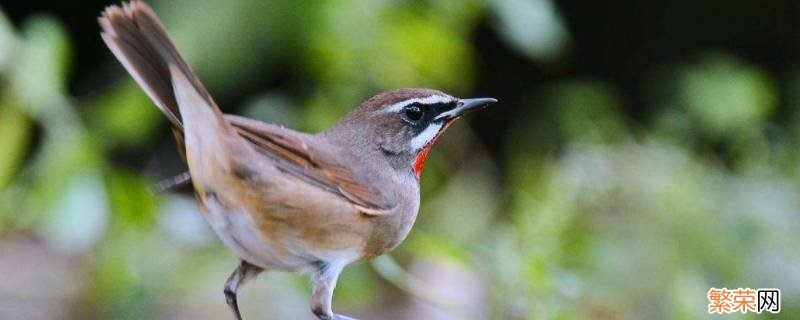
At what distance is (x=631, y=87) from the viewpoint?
7.46 meters

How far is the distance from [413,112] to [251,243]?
479mm

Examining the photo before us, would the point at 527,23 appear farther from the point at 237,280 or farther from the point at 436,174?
the point at 237,280

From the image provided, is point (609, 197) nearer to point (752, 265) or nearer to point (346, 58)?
point (752, 265)

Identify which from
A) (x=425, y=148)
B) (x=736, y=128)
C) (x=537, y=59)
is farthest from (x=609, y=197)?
(x=425, y=148)

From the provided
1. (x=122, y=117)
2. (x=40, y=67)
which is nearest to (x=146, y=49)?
(x=40, y=67)

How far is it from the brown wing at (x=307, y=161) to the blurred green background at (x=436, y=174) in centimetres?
86

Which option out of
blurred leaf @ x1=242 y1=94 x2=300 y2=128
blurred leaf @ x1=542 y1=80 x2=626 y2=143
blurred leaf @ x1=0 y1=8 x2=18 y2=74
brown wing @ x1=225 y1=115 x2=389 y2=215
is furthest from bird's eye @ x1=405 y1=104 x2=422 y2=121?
blurred leaf @ x1=542 y1=80 x2=626 y2=143

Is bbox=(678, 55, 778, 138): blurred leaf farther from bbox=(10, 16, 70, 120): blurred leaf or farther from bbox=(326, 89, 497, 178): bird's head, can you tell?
bbox=(326, 89, 497, 178): bird's head

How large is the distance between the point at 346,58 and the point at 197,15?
583 millimetres

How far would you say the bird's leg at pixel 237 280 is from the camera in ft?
8.85

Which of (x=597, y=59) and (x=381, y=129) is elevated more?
(x=597, y=59)

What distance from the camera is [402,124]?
2.80 metres

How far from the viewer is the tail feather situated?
229 cm

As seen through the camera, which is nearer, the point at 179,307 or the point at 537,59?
the point at 179,307
